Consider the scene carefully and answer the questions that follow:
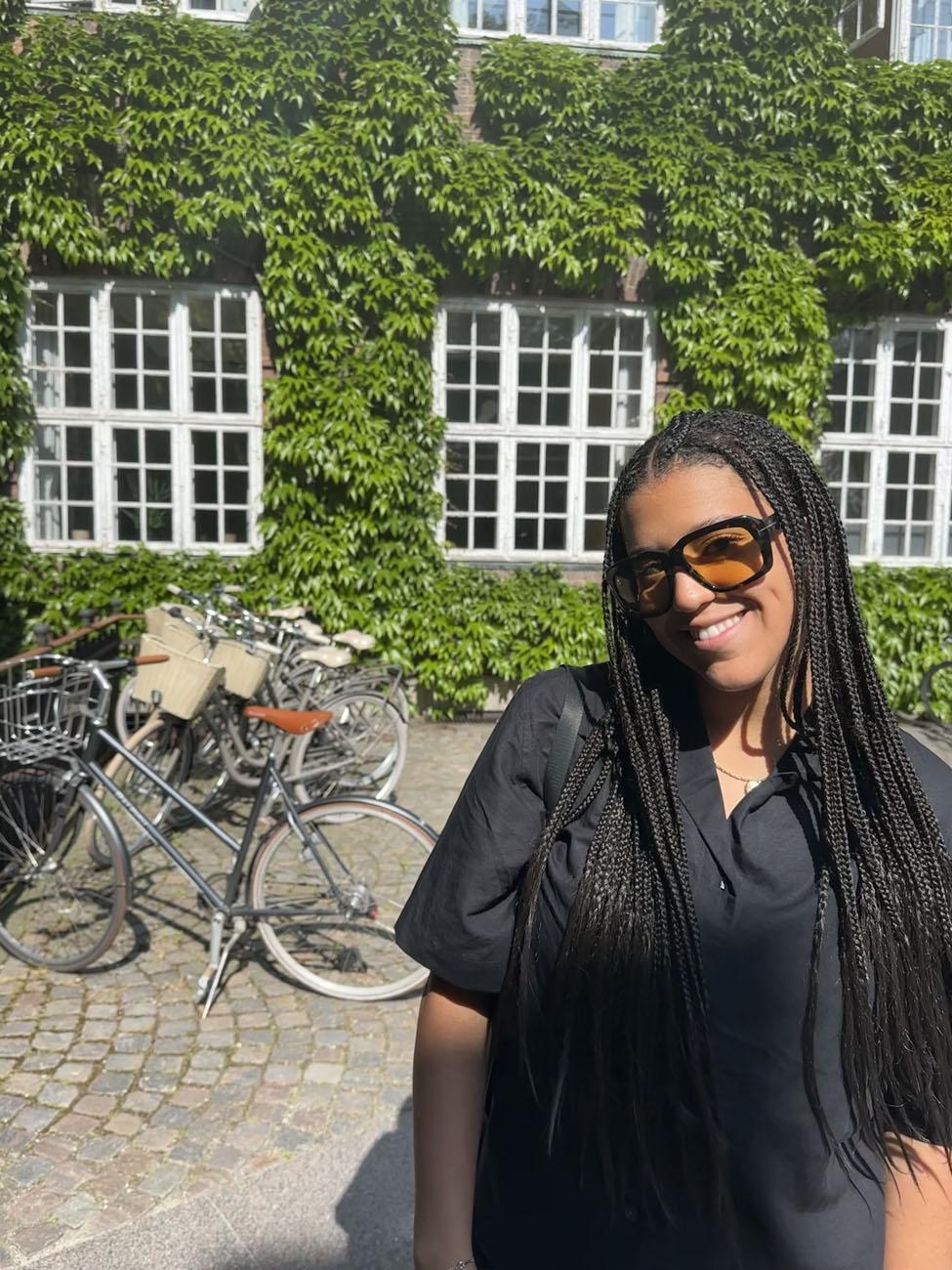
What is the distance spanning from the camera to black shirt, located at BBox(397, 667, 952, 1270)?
1197mm

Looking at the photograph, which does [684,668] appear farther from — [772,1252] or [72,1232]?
[72,1232]

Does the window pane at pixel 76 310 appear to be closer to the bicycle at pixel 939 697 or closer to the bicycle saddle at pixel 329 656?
the bicycle saddle at pixel 329 656

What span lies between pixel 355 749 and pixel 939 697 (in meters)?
5.74

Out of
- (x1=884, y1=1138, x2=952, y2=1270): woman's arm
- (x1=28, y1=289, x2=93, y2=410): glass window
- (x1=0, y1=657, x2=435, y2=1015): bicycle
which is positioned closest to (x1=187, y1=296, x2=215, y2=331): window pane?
(x1=28, y1=289, x2=93, y2=410): glass window

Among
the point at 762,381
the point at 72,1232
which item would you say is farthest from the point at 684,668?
the point at 762,381

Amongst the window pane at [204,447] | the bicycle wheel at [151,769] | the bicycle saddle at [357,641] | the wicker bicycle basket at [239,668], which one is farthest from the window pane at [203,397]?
the bicycle wheel at [151,769]

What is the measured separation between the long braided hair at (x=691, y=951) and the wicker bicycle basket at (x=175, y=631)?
4.68 meters

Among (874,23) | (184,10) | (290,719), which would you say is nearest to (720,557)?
(290,719)

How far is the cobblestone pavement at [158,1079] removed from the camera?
2.87 meters

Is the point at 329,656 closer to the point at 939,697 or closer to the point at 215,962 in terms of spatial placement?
the point at 215,962

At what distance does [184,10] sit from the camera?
8.47 meters

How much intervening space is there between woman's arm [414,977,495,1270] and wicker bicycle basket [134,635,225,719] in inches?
154

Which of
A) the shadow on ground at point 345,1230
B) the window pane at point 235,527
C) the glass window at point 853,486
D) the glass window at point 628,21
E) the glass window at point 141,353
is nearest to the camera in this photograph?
the shadow on ground at point 345,1230

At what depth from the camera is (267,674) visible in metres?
6.10
